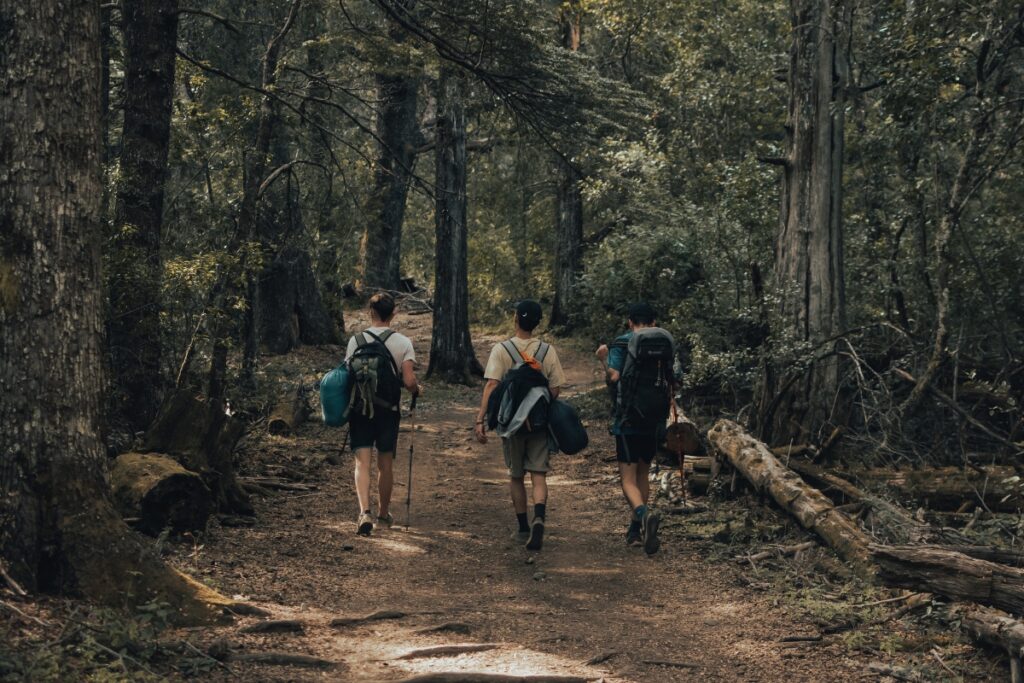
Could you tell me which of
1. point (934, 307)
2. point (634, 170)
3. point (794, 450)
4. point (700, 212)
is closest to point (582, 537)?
point (794, 450)

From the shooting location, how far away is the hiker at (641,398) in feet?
29.6

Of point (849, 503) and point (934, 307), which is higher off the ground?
point (934, 307)

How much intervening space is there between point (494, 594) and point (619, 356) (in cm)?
263

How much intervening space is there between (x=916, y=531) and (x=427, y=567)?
396cm

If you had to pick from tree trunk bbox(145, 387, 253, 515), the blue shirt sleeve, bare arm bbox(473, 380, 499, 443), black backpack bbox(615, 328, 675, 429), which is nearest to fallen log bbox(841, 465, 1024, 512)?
black backpack bbox(615, 328, 675, 429)

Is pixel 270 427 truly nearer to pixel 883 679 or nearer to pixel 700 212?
pixel 700 212

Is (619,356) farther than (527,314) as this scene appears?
Yes

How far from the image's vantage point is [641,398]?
29.6 ft

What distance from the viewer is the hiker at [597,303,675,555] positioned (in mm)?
9016

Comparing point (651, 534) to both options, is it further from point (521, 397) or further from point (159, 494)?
point (159, 494)

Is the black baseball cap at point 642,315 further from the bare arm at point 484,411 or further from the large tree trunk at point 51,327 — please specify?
the large tree trunk at point 51,327

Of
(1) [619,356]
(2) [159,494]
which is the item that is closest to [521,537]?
(1) [619,356]

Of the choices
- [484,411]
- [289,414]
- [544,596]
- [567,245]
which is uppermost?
[567,245]

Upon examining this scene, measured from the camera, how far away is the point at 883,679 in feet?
19.2
